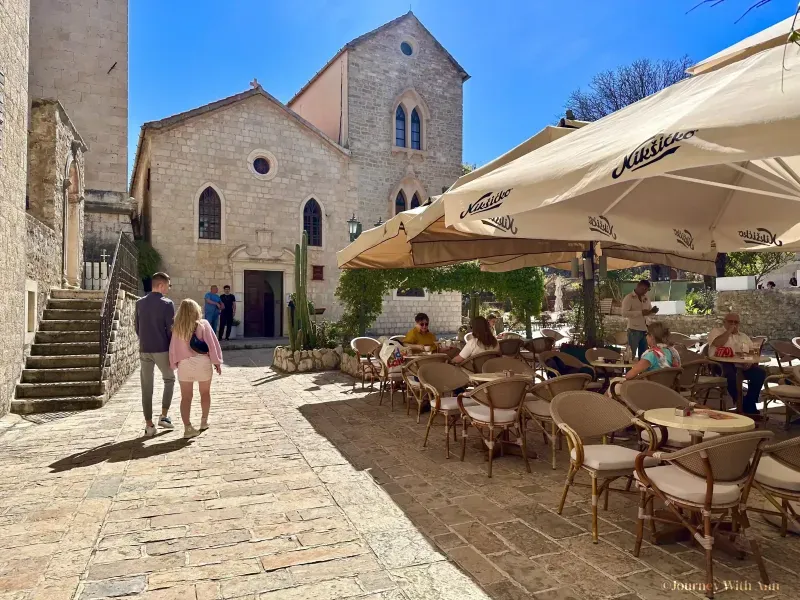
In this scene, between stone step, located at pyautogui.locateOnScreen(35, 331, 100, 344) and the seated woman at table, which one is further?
stone step, located at pyautogui.locateOnScreen(35, 331, 100, 344)

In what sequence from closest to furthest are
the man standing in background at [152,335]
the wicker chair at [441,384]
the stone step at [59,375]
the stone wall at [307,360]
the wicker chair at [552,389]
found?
the wicker chair at [552,389] < the wicker chair at [441,384] < the man standing in background at [152,335] < the stone step at [59,375] < the stone wall at [307,360]

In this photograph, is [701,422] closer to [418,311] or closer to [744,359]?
[744,359]

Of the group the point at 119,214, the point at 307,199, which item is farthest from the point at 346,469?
the point at 307,199

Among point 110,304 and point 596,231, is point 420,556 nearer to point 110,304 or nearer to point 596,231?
point 596,231

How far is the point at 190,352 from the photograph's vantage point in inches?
236

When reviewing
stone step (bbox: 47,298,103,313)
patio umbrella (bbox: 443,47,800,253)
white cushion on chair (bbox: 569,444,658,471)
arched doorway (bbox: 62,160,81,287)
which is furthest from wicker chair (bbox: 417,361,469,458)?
arched doorway (bbox: 62,160,81,287)

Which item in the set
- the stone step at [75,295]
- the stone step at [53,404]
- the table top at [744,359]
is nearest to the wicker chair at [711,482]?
the table top at [744,359]

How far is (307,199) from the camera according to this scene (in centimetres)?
2033

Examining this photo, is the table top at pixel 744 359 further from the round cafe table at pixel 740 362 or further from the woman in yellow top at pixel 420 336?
the woman in yellow top at pixel 420 336

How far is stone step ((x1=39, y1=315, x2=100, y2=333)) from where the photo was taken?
881cm

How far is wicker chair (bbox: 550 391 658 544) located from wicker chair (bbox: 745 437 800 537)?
579mm

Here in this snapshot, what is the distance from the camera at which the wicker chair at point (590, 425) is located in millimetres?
3443

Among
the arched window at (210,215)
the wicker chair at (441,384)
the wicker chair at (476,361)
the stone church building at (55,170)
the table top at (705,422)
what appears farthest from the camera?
the arched window at (210,215)

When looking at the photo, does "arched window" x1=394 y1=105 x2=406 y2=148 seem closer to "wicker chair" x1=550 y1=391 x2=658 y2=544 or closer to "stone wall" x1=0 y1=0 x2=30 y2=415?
"stone wall" x1=0 y1=0 x2=30 y2=415
